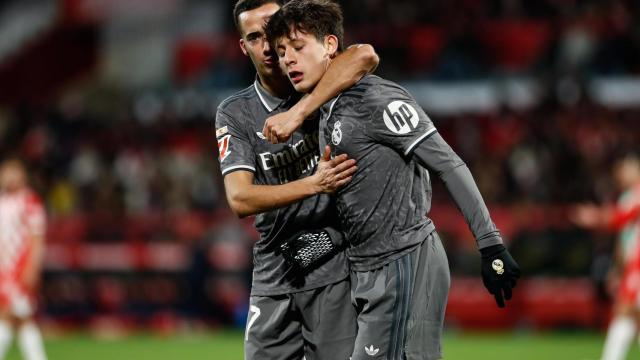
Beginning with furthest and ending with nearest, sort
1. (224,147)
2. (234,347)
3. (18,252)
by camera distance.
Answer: (234,347)
(18,252)
(224,147)

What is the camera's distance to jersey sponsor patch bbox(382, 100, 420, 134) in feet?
14.3

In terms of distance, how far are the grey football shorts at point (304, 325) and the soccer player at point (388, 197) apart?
56 centimetres

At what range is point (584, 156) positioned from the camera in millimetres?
15062

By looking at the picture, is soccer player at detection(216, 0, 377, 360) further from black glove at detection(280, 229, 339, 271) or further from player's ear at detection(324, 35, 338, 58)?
player's ear at detection(324, 35, 338, 58)

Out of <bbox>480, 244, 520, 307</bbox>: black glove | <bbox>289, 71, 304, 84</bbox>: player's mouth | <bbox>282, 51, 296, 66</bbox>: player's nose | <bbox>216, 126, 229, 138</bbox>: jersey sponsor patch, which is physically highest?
<bbox>282, 51, 296, 66</bbox>: player's nose

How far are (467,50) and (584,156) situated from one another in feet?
10.9

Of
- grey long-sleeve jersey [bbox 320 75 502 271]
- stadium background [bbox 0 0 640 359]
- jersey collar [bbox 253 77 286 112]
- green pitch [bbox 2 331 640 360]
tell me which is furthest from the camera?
stadium background [bbox 0 0 640 359]

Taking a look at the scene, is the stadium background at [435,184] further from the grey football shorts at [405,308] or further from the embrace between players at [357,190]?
the grey football shorts at [405,308]

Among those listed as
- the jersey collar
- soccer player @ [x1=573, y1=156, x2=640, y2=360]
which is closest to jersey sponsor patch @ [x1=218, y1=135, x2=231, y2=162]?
the jersey collar

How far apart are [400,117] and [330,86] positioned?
1.13ft

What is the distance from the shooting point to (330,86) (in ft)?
14.8

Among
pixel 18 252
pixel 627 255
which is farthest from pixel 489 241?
pixel 18 252

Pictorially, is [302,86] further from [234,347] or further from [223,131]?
[234,347]

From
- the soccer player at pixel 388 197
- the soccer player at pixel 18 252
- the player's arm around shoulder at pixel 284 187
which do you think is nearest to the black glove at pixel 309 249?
the player's arm around shoulder at pixel 284 187
